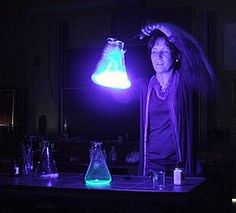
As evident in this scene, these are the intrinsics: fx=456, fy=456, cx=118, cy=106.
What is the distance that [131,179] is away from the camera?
2412 mm

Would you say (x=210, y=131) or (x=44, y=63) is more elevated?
(x=44, y=63)

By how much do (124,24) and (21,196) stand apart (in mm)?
3794

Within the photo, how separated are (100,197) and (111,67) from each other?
730 mm

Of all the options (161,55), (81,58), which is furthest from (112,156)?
(161,55)

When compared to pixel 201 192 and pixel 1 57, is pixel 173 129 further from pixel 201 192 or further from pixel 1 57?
pixel 1 57

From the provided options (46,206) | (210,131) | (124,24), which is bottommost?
(46,206)

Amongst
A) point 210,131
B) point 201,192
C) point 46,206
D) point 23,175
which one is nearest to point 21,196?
point 46,206

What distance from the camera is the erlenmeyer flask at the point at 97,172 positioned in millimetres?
2229

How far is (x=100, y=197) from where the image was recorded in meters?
1.97

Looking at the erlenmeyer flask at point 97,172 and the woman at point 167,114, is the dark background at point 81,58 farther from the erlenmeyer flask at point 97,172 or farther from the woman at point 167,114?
the erlenmeyer flask at point 97,172

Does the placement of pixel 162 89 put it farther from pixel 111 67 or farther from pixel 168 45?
pixel 111 67

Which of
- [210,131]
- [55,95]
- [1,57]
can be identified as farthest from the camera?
[1,57]

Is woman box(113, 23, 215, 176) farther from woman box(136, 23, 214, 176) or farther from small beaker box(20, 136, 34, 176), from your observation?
small beaker box(20, 136, 34, 176)

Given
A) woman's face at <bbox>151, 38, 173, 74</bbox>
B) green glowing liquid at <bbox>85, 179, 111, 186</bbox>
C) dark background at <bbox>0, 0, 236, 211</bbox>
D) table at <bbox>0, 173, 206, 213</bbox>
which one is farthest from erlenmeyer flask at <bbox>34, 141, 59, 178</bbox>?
dark background at <bbox>0, 0, 236, 211</bbox>
